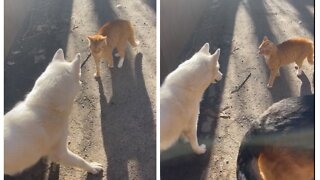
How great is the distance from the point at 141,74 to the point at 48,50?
300mm

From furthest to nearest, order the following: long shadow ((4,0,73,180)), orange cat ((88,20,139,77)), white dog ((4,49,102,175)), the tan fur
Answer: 1. orange cat ((88,20,139,77))
2. long shadow ((4,0,73,180))
3. white dog ((4,49,102,175))
4. the tan fur

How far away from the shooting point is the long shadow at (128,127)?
117 cm

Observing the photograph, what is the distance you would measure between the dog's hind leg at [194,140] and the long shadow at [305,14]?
1.47ft

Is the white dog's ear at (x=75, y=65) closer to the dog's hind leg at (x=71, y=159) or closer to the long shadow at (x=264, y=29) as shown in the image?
the dog's hind leg at (x=71, y=159)

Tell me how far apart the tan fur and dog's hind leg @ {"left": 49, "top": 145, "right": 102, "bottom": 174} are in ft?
1.61

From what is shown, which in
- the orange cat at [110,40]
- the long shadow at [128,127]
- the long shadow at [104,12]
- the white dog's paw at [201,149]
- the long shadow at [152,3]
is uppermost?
the long shadow at [152,3]

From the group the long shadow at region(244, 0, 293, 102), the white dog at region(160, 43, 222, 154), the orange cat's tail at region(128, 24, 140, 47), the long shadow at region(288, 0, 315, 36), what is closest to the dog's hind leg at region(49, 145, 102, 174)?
the white dog at region(160, 43, 222, 154)

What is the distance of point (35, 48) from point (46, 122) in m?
0.26

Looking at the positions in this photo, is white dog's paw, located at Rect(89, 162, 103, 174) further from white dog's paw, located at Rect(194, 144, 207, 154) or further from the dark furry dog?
the dark furry dog

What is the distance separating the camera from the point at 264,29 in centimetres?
129

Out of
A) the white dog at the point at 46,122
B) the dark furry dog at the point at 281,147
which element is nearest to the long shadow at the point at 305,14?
the dark furry dog at the point at 281,147

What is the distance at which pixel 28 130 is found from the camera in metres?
1.10

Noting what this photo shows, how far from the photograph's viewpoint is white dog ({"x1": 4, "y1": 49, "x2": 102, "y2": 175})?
3.59 ft

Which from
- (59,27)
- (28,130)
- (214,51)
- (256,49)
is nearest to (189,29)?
(214,51)
